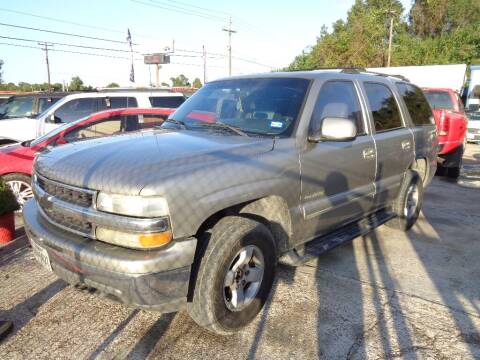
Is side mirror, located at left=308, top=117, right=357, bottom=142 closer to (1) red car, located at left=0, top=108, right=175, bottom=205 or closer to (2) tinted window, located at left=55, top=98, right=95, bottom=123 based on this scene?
(1) red car, located at left=0, top=108, right=175, bottom=205

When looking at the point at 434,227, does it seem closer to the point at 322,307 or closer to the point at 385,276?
the point at 385,276

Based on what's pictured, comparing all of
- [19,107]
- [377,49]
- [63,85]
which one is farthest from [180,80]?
[19,107]

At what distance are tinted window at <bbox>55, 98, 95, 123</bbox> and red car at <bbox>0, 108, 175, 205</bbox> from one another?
262 centimetres

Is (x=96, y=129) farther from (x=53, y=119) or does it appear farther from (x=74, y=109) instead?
(x=74, y=109)

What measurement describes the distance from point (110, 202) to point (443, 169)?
8.81 metres

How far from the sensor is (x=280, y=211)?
125 inches

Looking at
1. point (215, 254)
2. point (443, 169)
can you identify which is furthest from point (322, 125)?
point (443, 169)

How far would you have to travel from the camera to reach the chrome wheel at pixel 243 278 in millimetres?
2842

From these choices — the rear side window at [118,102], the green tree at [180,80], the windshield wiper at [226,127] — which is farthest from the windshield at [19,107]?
the green tree at [180,80]

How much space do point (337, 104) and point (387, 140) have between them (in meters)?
0.90

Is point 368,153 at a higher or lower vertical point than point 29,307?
higher

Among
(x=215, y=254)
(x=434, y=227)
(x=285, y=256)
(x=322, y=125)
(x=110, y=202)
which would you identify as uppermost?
(x=322, y=125)

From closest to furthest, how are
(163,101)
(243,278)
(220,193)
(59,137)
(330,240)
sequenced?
1. (220,193)
2. (243,278)
3. (330,240)
4. (59,137)
5. (163,101)

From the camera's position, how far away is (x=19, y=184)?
18.9 feet
